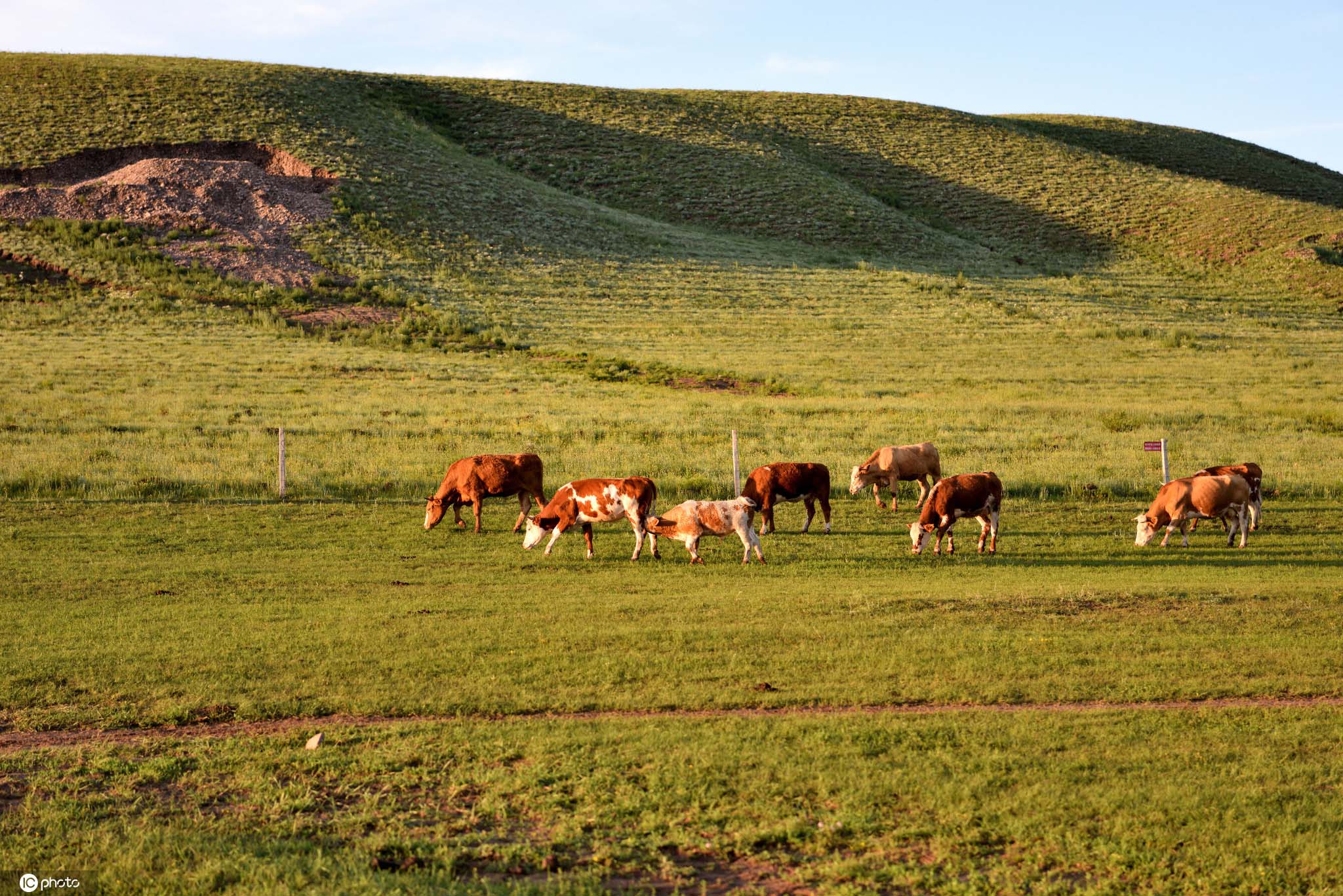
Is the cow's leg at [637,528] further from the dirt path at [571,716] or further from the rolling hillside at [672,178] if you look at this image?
the rolling hillside at [672,178]

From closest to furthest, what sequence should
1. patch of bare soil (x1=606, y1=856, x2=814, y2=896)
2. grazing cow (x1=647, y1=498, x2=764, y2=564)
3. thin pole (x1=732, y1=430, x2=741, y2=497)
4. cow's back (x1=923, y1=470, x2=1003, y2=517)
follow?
patch of bare soil (x1=606, y1=856, x2=814, y2=896) < grazing cow (x1=647, y1=498, x2=764, y2=564) < cow's back (x1=923, y1=470, x2=1003, y2=517) < thin pole (x1=732, y1=430, x2=741, y2=497)

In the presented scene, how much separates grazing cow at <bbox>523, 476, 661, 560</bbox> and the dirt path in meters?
Answer: 8.61

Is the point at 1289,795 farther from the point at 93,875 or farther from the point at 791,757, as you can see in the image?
the point at 93,875

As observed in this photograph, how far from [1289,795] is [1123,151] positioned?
124619 mm

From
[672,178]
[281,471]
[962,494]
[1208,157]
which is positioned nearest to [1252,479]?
[962,494]

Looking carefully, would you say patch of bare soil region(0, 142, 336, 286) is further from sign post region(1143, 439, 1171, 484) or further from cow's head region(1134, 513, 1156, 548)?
cow's head region(1134, 513, 1156, 548)

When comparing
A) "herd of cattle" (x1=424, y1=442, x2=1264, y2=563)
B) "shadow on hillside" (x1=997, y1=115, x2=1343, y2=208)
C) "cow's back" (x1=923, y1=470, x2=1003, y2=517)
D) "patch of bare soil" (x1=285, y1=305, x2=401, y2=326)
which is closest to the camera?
"herd of cattle" (x1=424, y1=442, x2=1264, y2=563)

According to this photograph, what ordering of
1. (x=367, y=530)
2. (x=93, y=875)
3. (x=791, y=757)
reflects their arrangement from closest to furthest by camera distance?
(x=93, y=875)
(x=791, y=757)
(x=367, y=530)

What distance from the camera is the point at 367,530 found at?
2139cm

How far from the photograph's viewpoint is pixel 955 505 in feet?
64.1

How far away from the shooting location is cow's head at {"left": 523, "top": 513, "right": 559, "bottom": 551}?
19.6 m

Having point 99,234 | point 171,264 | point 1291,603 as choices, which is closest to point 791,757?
point 1291,603

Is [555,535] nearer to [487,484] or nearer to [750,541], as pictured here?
[487,484]

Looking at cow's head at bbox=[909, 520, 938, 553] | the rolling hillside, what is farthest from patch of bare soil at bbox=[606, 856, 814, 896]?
the rolling hillside
